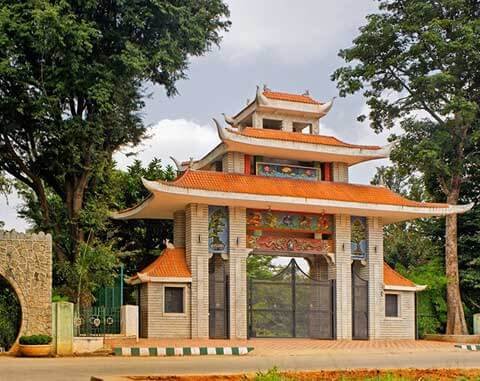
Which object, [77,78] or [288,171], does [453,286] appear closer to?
[288,171]

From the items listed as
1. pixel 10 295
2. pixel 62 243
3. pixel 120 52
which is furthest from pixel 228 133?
pixel 10 295

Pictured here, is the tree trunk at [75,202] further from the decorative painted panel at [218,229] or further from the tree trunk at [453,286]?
the tree trunk at [453,286]

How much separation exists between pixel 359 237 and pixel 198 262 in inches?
241

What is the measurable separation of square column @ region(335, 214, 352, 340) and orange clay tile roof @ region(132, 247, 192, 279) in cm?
523

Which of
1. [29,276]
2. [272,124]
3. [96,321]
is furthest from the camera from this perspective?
[272,124]

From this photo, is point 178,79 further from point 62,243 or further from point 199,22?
point 62,243

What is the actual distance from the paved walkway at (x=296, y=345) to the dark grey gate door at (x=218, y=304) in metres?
1.21

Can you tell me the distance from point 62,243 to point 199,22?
Result: 8.76m

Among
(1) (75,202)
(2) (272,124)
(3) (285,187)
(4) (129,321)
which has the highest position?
(2) (272,124)

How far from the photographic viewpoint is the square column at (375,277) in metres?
27.4

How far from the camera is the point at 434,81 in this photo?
29938 mm

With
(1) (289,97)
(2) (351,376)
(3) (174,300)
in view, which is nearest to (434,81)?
(1) (289,97)

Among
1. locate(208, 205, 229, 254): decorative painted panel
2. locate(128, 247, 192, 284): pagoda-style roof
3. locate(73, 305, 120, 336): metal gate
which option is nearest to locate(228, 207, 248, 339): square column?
locate(208, 205, 229, 254): decorative painted panel

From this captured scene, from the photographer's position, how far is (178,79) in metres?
28.4
